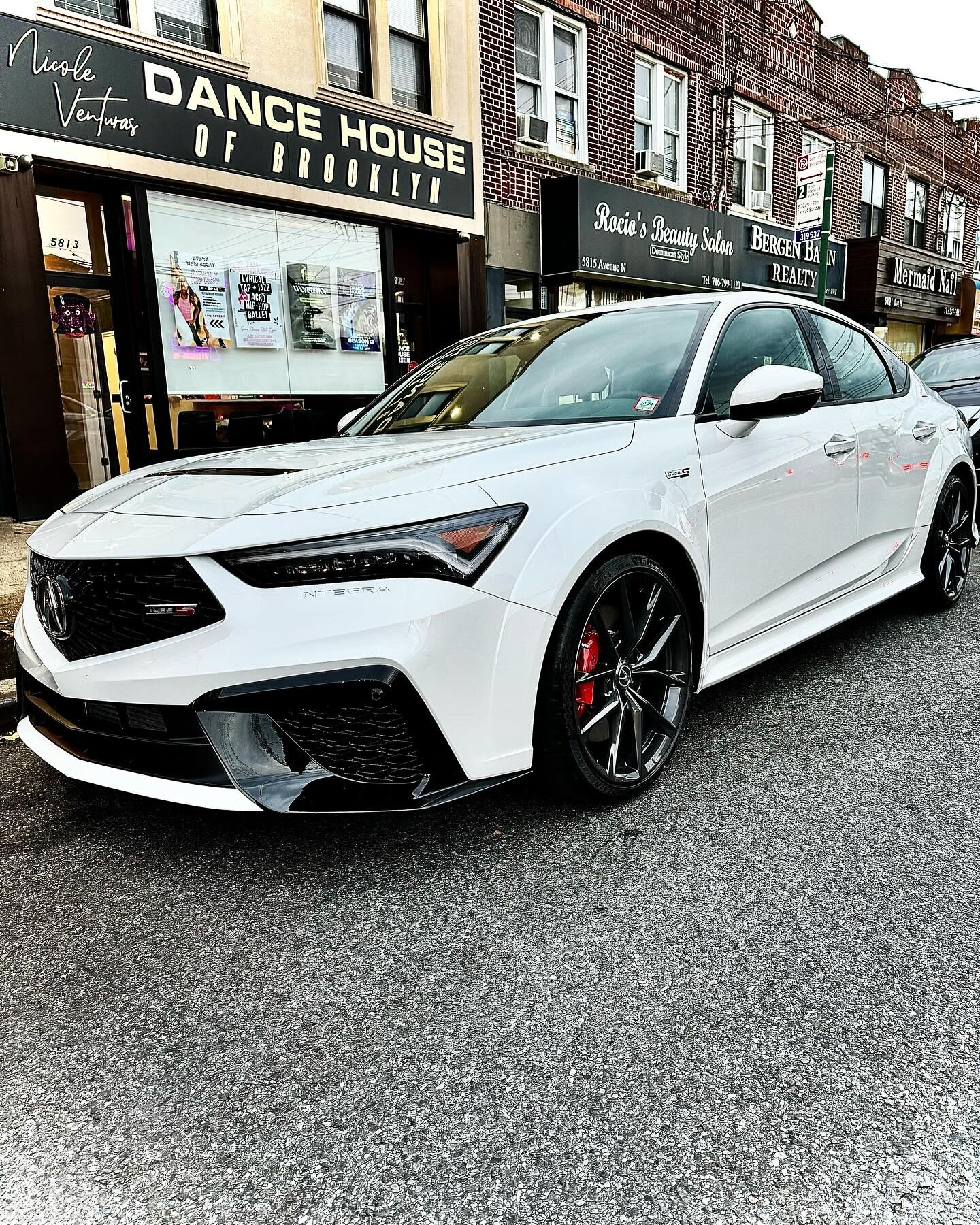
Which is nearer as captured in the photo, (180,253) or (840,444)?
(840,444)

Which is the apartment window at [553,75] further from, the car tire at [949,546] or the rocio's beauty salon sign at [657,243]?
the car tire at [949,546]

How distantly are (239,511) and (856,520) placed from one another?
2.81 m

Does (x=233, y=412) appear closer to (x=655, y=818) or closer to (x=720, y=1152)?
(x=655, y=818)

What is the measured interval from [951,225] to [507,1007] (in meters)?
29.2

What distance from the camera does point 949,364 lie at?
10.2m

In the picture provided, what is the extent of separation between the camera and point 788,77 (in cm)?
1784

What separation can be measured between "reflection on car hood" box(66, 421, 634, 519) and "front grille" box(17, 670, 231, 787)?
1.77ft

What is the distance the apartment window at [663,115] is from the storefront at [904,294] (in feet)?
21.1

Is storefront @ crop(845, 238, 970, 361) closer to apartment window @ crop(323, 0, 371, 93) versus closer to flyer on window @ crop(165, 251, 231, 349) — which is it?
apartment window @ crop(323, 0, 371, 93)

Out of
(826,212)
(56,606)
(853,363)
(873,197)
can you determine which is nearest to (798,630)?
(853,363)

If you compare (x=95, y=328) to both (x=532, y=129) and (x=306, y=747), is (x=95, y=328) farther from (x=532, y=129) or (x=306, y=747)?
(x=306, y=747)

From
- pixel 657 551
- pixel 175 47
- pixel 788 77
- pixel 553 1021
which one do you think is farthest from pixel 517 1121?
pixel 788 77

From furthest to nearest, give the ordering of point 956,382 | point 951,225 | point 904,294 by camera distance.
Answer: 1. point 951,225
2. point 904,294
3. point 956,382

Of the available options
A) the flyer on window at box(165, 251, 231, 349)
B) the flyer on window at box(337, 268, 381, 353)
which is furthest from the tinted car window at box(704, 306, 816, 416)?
the flyer on window at box(337, 268, 381, 353)
